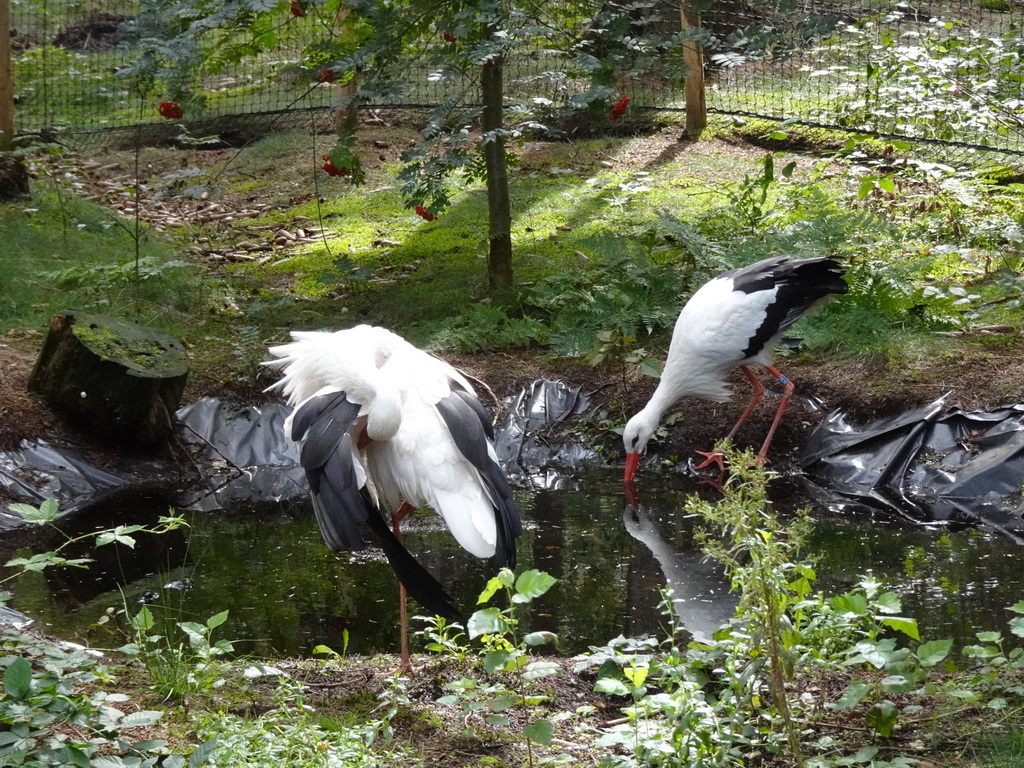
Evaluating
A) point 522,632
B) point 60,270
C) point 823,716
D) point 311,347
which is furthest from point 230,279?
point 823,716

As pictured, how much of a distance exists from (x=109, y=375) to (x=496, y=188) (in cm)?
311

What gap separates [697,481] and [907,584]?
1977mm

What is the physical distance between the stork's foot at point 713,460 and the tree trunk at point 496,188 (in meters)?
2.15

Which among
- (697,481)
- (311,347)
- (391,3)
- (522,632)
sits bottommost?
(697,481)

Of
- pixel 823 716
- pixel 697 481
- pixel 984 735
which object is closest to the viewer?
pixel 984 735

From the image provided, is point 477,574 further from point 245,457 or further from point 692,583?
point 245,457

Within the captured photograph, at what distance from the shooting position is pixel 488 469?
3.69 meters

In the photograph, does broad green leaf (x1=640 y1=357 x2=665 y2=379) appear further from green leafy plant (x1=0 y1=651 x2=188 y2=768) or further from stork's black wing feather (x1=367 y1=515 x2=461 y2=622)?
green leafy plant (x1=0 y1=651 x2=188 y2=768)

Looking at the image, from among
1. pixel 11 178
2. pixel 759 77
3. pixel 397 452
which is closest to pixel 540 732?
pixel 397 452

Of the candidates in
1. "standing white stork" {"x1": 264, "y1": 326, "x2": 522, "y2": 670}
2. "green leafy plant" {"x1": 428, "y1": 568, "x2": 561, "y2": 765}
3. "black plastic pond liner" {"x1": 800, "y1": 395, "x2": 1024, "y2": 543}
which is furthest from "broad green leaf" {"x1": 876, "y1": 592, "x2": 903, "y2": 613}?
"black plastic pond liner" {"x1": 800, "y1": 395, "x2": 1024, "y2": 543}

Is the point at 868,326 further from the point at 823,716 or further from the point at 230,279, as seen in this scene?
the point at 230,279

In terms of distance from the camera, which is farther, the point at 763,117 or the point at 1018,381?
the point at 763,117

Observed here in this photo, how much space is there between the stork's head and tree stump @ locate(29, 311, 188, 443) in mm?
2748

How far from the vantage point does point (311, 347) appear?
4.24 meters
